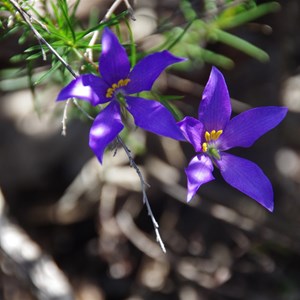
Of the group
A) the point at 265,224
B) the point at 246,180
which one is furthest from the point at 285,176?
the point at 246,180

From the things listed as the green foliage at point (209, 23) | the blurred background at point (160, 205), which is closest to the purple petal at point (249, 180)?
the green foliage at point (209, 23)

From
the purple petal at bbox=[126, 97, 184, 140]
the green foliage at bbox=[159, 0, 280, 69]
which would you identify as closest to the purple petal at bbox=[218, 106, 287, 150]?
the purple petal at bbox=[126, 97, 184, 140]

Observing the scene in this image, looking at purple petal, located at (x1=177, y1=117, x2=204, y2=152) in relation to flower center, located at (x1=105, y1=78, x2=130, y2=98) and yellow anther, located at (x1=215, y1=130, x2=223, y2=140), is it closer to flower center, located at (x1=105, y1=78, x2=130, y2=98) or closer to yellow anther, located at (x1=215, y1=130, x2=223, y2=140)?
yellow anther, located at (x1=215, y1=130, x2=223, y2=140)

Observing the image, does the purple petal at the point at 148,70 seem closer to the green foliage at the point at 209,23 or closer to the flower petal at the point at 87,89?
the flower petal at the point at 87,89

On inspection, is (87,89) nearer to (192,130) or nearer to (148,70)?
(148,70)

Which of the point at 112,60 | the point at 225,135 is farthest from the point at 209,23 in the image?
the point at 112,60

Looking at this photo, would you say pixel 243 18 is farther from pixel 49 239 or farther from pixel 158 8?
pixel 49 239
